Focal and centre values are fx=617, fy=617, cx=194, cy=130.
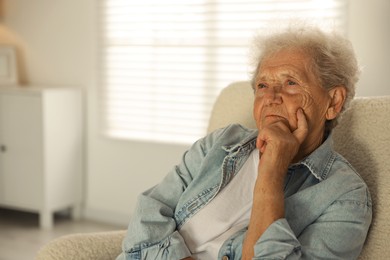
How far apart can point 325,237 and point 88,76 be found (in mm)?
2811

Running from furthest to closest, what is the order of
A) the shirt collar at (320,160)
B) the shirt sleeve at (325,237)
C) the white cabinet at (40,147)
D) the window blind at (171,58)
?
the white cabinet at (40,147) → the window blind at (171,58) → the shirt collar at (320,160) → the shirt sleeve at (325,237)

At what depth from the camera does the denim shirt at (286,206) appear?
1.36 m

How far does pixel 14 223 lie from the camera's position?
3.94 meters

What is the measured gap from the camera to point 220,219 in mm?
1543

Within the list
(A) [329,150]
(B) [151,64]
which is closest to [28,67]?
(B) [151,64]

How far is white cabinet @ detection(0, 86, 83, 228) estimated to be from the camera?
3.75m

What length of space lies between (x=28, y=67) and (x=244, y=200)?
9.85ft

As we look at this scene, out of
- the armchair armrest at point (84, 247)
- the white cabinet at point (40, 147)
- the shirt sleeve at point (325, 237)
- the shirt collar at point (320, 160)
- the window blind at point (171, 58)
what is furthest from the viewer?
the white cabinet at point (40, 147)

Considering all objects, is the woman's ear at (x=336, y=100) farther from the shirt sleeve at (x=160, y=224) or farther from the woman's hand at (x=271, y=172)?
the shirt sleeve at (x=160, y=224)

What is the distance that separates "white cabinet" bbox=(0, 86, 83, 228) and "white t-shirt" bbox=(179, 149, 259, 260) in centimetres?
235

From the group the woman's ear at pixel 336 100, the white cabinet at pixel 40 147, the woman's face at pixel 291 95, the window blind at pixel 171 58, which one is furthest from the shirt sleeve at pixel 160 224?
the white cabinet at pixel 40 147

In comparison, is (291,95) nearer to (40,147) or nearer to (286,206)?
(286,206)

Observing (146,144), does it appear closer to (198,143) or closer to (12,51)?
(12,51)

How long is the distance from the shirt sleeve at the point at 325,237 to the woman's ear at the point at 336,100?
264 mm
